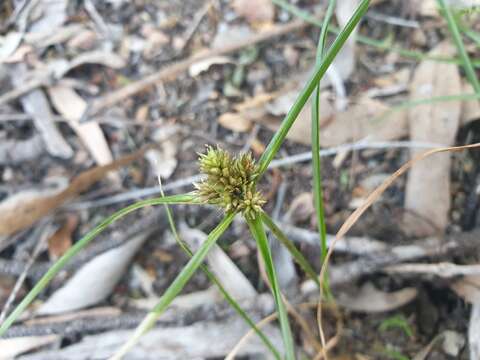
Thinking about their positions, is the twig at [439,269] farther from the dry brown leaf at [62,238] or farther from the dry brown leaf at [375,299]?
the dry brown leaf at [62,238]

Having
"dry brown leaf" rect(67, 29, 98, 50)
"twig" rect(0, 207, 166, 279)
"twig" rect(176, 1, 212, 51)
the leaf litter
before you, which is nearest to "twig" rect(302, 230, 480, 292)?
the leaf litter

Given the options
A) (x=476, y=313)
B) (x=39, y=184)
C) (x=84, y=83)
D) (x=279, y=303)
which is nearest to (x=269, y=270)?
(x=279, y=303)

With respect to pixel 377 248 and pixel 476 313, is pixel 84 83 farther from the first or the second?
pixel 476 313

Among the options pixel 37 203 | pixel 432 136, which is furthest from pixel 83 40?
pixel 432 136

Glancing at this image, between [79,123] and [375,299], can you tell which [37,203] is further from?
[375,299]

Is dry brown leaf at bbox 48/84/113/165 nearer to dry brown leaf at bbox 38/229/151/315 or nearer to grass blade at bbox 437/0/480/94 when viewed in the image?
dry brown leaf at bbox 38/229/151/315
